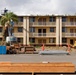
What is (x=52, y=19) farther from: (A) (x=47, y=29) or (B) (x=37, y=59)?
(B) (x=37, y=59)

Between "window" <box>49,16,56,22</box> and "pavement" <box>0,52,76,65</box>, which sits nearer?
"pavement" <box>0,52,76,65</box>

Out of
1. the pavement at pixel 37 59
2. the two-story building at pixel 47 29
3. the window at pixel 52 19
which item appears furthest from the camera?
the window at pixel 52 19

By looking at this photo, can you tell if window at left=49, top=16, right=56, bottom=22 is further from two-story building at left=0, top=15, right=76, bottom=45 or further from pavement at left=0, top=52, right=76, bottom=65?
pavement at left=0, top=52, right=76, bottom=65

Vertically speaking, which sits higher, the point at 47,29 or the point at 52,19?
the point at 52,19

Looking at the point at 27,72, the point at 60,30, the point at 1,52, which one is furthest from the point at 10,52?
the point at 60,30

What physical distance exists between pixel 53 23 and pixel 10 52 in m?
37.2

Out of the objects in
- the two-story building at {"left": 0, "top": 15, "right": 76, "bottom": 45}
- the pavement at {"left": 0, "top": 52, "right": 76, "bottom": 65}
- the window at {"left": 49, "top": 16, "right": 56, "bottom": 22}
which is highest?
the window at {"left": 49, "top": 16, "right": 56, "bottom": 22}

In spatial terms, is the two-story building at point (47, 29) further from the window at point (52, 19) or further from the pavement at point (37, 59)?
the pavement at point (37, 59)

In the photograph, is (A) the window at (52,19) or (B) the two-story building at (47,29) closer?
(B) the two-story building at (47,29)

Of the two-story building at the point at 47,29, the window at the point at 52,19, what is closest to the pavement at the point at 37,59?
the two-story building at the point at 47,29

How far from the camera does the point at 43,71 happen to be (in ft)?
36.5

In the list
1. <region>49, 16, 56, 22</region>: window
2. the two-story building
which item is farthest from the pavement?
<region>49, 16, 56, 22</region>: window

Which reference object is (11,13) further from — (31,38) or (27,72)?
(27,72)

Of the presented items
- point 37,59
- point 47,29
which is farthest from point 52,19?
point 37,59
